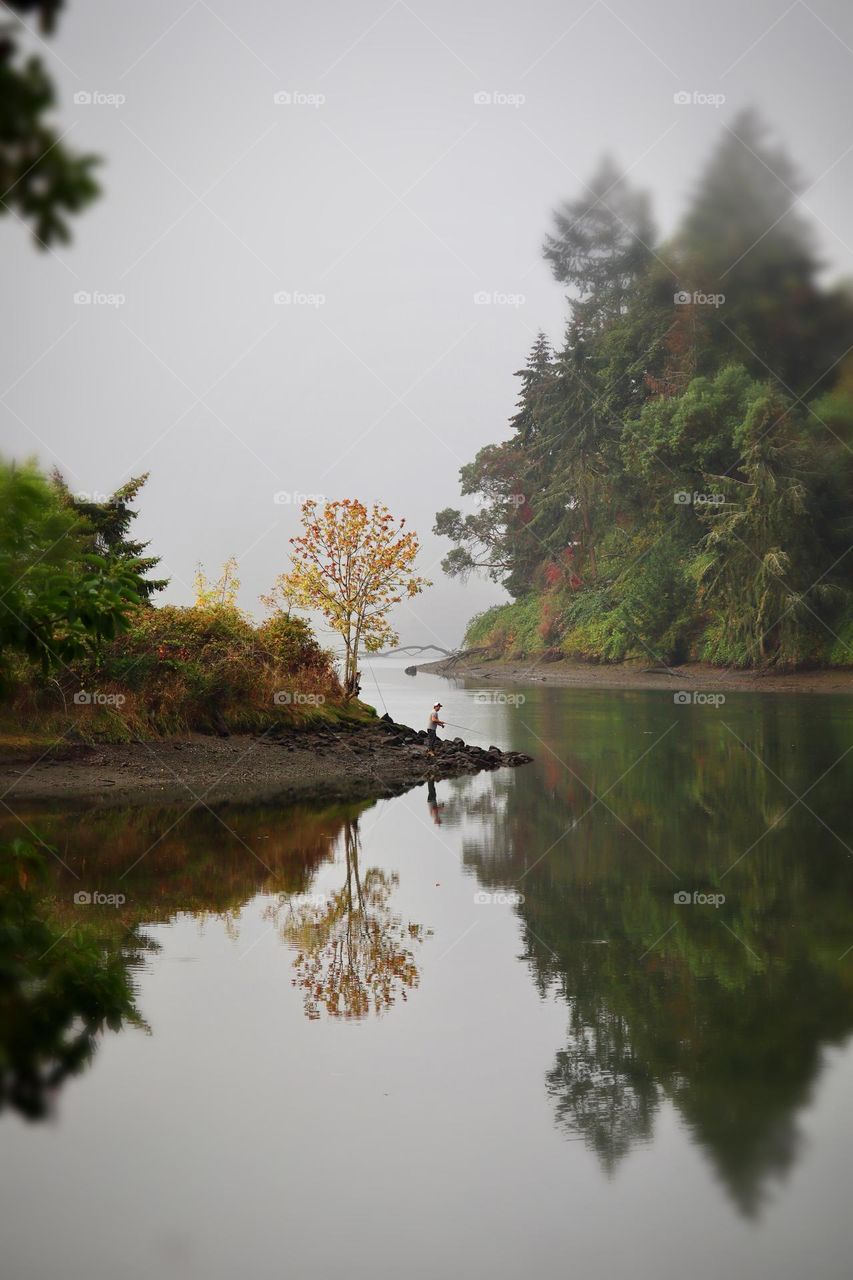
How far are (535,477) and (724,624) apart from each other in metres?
19.2

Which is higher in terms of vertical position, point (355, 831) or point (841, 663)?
point (841, 663)

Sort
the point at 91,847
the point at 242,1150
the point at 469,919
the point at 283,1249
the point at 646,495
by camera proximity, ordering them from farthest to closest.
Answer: the point at 646,495, the point at 91,847, the point at 469,919, the point at 242,1150, the point at 283,1249

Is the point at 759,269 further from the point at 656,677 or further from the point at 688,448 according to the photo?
the point at 656,677

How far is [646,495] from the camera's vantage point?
5962cm

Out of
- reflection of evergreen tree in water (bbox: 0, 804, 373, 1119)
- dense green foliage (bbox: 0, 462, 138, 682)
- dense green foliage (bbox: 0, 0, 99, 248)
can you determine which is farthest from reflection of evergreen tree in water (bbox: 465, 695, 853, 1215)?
dense green foliage (bbox: 0, 0, 99, 248)

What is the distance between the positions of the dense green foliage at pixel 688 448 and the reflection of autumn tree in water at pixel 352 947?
35.1 m

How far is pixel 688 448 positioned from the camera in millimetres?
50688

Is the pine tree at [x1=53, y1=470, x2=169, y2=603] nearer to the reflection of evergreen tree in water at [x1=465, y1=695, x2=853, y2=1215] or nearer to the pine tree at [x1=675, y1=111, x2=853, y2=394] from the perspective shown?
the reflection of evergreen tree in water at [x1=465, y1=695, x2=853, y2=1215]

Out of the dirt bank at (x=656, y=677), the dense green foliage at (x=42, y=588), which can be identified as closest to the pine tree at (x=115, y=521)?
the dense green foliage at (x=42, y=588)

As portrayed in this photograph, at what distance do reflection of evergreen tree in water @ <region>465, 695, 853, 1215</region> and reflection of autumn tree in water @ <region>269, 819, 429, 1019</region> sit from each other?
1091mm

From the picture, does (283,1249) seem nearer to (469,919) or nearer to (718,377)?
(469,919)

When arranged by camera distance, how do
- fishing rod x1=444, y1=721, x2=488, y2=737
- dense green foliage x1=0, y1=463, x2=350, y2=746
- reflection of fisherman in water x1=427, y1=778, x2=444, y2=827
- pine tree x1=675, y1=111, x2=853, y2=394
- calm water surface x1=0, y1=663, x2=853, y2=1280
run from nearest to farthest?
calm water surface x1=0, y1=663, x2=853, y2=1280 → reflection of fisherman in water x1=427, y1=778, x2=444, y2=827 → dense green foliage x1=0, y1=463, x2=350, y2=746 → fishing rod x1=444, y1=721, x2=488, y2=737 → pine tree x1=675, y1=111, x2=853, y2=394

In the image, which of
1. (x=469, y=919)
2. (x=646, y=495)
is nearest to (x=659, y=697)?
(x=646, y=495)

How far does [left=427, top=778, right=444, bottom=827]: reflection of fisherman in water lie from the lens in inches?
675
